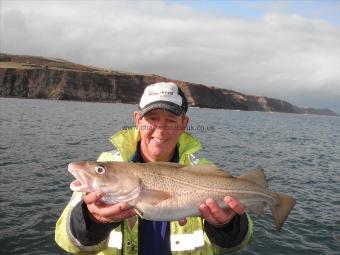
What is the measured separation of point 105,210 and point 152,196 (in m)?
0.65

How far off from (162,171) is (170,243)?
1.23 m

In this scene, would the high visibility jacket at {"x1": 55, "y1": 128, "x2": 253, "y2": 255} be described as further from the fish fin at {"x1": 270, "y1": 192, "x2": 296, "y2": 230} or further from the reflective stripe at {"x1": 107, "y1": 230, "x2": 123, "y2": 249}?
the fish fin at {"x1": 270, "y1": 192, "x2": 296, "y2": 230}

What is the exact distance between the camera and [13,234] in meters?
13.3

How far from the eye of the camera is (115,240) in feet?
19.7

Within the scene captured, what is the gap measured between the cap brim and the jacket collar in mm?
465

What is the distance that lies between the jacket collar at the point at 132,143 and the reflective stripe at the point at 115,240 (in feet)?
3.90

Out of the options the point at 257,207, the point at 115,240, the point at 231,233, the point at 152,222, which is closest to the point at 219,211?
the point at 231,233

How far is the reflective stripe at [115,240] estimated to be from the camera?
599 cm

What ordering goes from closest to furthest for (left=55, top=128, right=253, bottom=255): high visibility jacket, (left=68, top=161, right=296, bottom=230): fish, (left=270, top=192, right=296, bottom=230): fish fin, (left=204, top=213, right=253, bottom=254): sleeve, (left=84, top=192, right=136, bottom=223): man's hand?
1. (left=84, top=192, right=136, bottom=223): man's hand
2. (left=68, top=161, right=296, bottom=230): fish
3. (left=55, top=128, right=253, bottom=255): high visibility jacket
4. (left=204, top=213, right=253, bottom=254): sleeve
5. (left=270, top=192, right=296, bottom=230): fish fin

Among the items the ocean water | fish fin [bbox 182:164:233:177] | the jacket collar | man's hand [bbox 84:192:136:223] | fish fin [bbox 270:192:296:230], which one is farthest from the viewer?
the ocean water

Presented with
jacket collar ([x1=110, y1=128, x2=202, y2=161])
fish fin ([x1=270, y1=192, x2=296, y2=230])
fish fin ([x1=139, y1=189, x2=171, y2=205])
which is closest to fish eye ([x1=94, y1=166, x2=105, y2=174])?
fish fin ([x1=139, y1=189, x2=171, y2=205])

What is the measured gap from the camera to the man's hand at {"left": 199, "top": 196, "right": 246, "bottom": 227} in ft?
17.8

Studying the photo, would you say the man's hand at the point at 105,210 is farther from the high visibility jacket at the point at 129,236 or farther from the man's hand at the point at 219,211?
the man's hand at the point at 219,211

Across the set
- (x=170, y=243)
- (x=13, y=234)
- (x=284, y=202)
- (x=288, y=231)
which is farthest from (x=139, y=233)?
(x=288, y=231)
